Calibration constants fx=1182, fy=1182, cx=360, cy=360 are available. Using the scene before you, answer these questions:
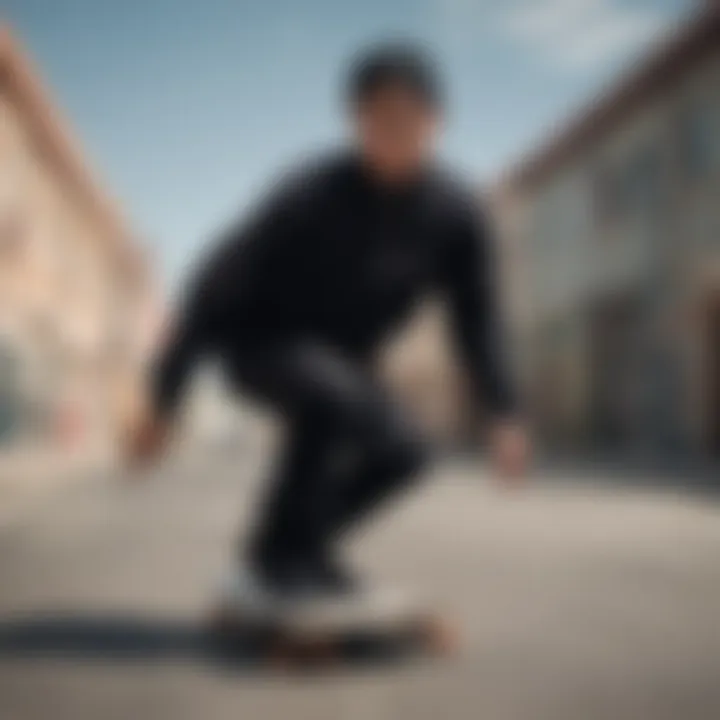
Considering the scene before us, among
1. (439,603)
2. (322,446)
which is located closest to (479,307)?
(322,446)

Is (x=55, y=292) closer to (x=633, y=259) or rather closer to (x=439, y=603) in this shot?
(x=633, y=259)

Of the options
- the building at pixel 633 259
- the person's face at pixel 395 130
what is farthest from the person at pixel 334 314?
the building at pixel 633 259

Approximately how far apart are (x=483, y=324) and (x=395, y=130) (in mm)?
485

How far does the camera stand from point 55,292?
415 inches

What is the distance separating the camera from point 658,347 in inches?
527

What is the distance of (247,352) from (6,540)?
8.01 ft

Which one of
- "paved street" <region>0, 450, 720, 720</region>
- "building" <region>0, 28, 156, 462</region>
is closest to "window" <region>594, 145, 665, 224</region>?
"building" <region>0, 28, 156, 462</region>

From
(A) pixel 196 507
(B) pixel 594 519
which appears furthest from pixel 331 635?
(A) pixel 196 507

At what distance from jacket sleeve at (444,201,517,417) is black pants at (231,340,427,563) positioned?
0.22 meters

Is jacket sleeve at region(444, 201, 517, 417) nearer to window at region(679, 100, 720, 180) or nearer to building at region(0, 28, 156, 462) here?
building at region(0, 28, 156, 462)

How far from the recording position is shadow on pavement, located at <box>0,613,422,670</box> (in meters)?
2.29

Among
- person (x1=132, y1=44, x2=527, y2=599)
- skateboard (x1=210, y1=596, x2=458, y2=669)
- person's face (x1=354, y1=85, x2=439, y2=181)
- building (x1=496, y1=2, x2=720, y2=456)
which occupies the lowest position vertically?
skateboard (x1=210, y1=596, x2=458, y2=669)

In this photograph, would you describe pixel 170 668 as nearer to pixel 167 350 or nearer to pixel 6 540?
pixel 167 350

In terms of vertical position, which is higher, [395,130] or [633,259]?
[633,259]
